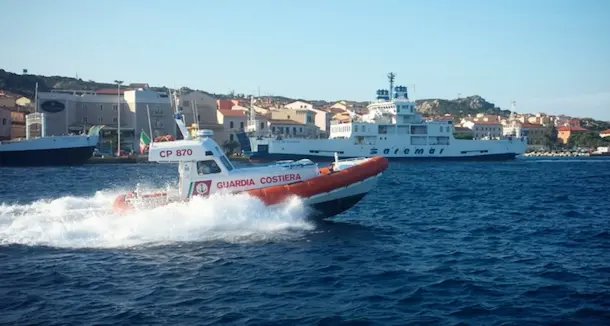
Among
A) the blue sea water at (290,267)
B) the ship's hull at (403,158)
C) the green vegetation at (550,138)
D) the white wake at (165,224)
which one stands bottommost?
the blue sea water at (290,267)

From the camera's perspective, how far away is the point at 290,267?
12.6 m

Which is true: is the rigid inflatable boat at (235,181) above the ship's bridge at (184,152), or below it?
below

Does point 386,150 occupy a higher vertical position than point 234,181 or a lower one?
higher

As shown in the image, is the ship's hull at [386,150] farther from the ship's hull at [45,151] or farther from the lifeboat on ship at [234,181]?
the lifeboat on ship at [234,181]

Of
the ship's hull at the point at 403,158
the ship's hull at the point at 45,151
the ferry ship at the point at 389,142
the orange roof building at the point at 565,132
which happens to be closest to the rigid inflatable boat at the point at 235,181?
the ship's hull at the point at 45,151

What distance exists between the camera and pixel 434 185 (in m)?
35.9

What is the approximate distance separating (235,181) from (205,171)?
2.85ft

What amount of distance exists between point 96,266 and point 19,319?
3383 millimetres

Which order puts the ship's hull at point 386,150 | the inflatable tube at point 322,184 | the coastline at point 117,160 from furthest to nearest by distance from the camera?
the ship's hull at point 386,150
the coastline at point 117,160
the inflatable tube at point 322,184

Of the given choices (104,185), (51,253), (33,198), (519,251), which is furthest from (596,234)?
(104,185)

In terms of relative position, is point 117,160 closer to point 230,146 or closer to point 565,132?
point 230,146

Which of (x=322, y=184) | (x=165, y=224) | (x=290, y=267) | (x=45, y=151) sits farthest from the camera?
(x=45, y=151)

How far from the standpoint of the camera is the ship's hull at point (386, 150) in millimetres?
76125

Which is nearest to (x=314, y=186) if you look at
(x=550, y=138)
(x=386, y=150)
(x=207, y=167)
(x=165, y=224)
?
(x=207, y=167)
